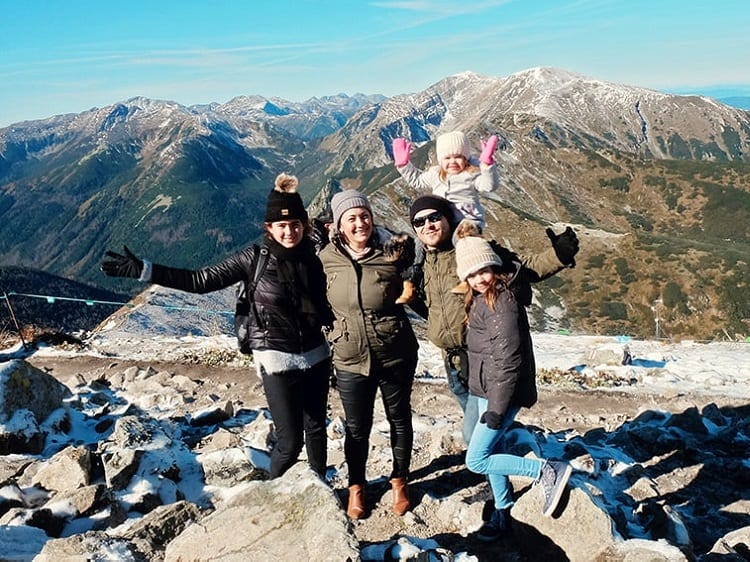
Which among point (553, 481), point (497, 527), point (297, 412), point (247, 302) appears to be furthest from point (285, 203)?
point (497, 527)

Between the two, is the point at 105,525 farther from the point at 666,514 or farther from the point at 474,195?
the point at 666,514

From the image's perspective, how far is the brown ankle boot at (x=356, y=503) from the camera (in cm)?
611

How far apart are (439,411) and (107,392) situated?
24.1ft

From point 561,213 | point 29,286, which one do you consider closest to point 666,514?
point 29,286

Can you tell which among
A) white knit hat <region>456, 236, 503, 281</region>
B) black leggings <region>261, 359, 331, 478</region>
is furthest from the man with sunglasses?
black leggings <region>261, 359, 331, 478</region>

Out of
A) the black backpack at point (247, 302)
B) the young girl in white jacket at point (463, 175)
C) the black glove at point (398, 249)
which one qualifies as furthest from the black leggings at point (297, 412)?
the young girl in white jacket at point (463, 175)

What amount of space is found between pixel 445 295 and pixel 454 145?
6.47ft

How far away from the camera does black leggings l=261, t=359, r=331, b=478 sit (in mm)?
5680

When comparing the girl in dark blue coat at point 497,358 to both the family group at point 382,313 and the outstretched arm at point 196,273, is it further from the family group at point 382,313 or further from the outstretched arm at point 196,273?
the outstretched arm at point 196,273

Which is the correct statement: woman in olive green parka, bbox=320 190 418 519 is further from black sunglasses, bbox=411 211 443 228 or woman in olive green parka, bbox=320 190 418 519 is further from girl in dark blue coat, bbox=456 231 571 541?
girl in dark blue coat, bbox=456 231 571 541

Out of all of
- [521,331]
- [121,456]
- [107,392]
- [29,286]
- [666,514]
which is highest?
[521,331]

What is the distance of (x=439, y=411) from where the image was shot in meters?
12.1

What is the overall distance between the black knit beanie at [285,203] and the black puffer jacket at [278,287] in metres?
0.29

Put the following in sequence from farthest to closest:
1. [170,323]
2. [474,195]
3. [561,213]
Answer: [561,213], [170,323], [474,195]
